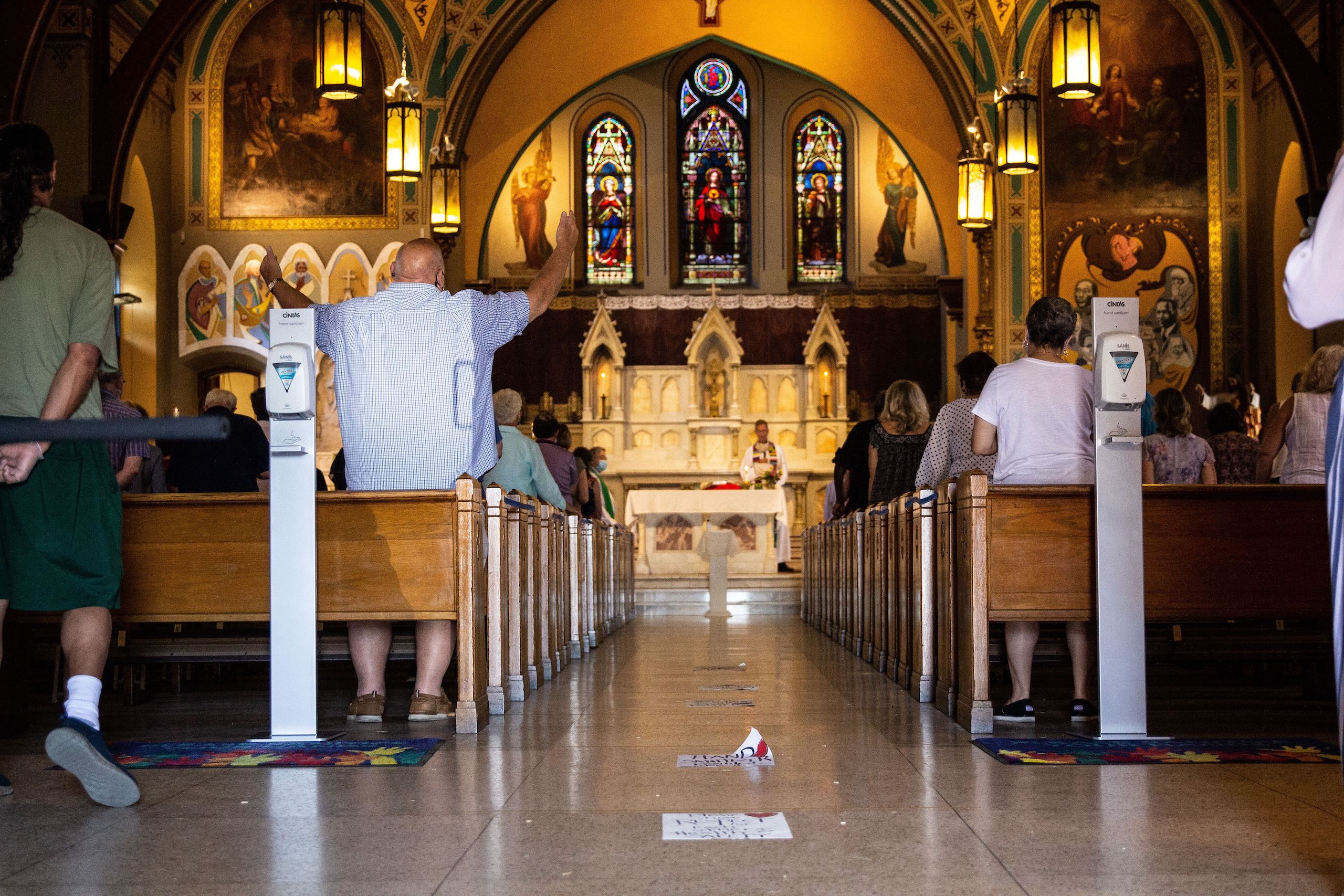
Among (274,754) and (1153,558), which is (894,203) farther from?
(274,754)

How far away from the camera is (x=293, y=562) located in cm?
449

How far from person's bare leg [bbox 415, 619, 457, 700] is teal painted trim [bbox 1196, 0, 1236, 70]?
1305 centimetres

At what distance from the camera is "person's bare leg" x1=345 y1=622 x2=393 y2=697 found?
512 cm

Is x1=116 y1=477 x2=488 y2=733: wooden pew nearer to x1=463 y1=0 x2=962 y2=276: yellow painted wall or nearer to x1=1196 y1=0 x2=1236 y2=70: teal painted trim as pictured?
x1=463 y1=0 x2=962 y2=276: yellow painted wall

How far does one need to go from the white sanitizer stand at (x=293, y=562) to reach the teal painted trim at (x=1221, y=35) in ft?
43.8

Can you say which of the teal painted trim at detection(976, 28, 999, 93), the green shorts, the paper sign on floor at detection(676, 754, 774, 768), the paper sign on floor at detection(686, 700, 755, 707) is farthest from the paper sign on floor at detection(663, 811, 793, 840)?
the teal painted trim at detection(976, 28, 999, 93)

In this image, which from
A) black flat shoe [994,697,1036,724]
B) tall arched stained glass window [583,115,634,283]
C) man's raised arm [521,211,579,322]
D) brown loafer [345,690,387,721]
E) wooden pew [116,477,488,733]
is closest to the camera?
wooden pew [116,477,488,733]

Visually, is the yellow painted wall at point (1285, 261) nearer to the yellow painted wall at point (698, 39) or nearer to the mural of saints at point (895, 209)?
the yellow painted wall at point (698, 39)

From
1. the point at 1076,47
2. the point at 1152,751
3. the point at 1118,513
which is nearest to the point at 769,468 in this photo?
the point at 1076,47

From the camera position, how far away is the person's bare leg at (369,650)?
5.12m

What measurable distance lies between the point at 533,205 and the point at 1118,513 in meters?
18.3

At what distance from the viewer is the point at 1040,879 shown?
2.52 metres

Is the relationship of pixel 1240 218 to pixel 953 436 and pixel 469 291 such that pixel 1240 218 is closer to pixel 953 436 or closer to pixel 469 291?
pixel 953 436

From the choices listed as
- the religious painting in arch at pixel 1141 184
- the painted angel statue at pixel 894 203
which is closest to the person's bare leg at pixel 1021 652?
the religious painting in arch at pixel 1141 184
